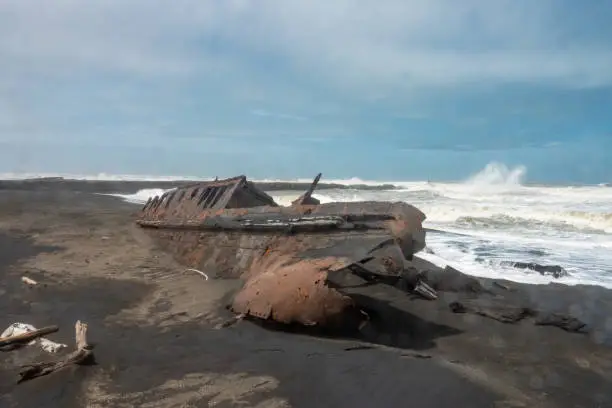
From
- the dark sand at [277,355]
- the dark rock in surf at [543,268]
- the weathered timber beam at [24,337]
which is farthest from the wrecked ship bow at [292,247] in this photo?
the dark rock in surf at [543,268]

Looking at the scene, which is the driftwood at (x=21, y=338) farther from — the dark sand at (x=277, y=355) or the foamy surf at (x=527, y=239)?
the foamy surf at (x=527, y=239)

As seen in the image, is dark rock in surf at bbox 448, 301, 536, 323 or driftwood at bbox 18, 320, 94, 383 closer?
driftwood at bbox 18, 320, 94, 383

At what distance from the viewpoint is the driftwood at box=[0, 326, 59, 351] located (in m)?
4.84

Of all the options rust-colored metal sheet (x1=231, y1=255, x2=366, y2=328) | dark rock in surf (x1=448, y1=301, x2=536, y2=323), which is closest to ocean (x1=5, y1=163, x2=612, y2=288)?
dark rock in surf (x1=448, y1=301, x2=536, y2=323)

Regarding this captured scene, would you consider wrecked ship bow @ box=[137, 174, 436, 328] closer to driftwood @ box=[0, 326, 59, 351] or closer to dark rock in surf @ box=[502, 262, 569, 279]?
driftwood @ box=[0, 326, 59, 351]

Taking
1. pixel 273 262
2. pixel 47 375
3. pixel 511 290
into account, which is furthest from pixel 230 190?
pixel 47 375

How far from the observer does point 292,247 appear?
24.6 feet

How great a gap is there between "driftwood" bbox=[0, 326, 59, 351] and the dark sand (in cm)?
13

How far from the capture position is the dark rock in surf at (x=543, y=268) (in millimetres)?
9742

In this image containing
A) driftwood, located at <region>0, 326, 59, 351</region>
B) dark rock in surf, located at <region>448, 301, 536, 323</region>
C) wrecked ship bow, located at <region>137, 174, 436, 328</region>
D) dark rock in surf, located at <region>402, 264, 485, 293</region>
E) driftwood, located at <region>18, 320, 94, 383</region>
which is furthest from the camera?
dark rock in surf, located at <region>402, 264, 485, 293</region>

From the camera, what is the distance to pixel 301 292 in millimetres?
5645

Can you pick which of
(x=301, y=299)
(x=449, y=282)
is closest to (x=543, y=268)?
(x=449, y=282)

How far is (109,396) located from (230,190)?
7.44m

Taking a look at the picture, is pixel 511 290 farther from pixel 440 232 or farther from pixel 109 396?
pixel 440 232
